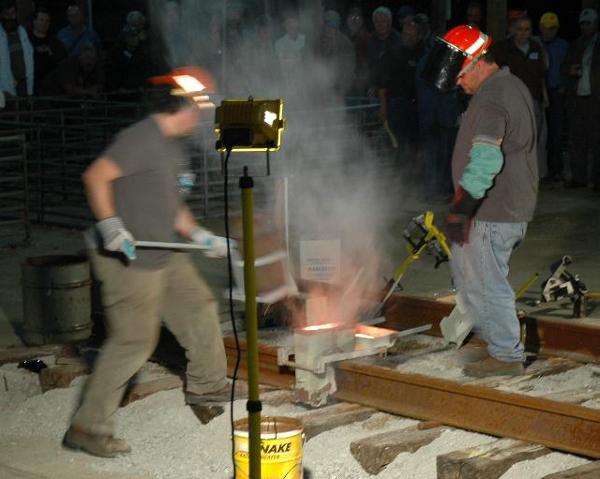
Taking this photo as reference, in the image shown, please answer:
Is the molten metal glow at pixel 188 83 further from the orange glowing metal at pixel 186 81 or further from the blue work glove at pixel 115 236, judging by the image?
→ the blue work glove at pixel 115 236

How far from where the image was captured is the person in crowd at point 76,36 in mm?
17719

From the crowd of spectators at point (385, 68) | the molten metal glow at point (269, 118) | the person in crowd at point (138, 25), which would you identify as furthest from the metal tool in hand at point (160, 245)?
the person in crowd at point (138, 25)

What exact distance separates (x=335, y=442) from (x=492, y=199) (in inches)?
62.8

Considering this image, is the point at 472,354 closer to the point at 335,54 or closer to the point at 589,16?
the point at 589,16

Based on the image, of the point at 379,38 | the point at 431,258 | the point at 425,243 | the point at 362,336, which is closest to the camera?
the point at 362,336

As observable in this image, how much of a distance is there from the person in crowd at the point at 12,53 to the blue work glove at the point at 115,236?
9981 millimetres

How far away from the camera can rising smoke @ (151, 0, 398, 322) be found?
13203 millimetres

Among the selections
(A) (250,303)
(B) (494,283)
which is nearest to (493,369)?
(B) (494,283)

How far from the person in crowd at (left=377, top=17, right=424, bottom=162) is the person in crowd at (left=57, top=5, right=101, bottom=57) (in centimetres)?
421

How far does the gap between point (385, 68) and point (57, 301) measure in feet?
26.5

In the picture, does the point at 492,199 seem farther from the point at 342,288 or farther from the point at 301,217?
the point at 301,217

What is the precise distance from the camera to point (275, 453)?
5375 mm

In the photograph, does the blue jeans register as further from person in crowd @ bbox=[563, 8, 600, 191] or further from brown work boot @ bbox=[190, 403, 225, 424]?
person in crowd @ bbox=[563, 8, 600, 191]

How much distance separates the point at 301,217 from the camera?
12.6m
